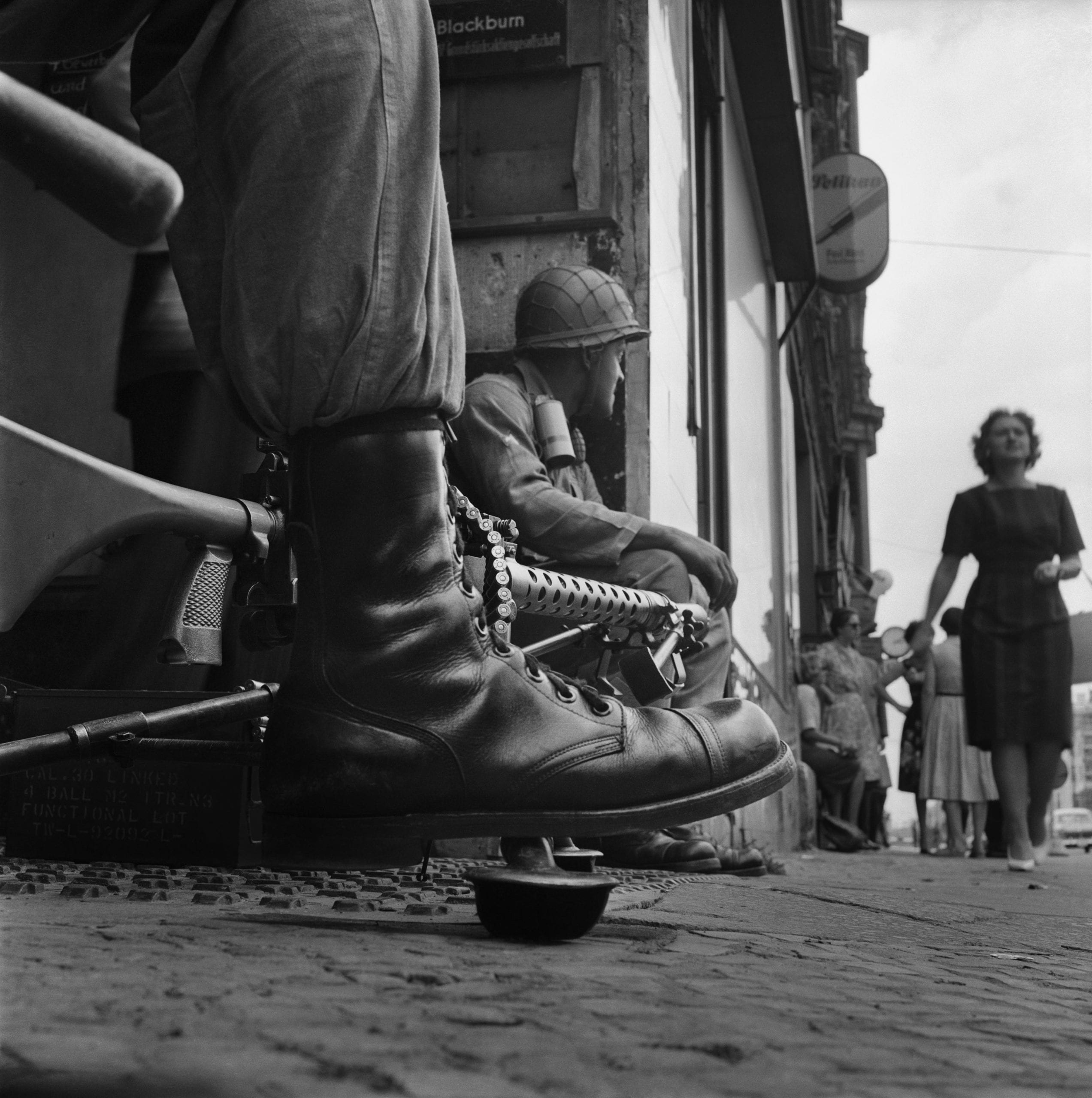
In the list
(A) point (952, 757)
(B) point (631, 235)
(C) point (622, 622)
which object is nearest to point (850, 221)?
(A) point (952, 757)

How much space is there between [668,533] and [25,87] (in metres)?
3.03

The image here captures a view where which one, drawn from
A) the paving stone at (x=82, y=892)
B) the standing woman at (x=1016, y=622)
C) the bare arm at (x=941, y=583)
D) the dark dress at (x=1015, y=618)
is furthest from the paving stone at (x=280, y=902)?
the bare arm at (x=941, y=583)

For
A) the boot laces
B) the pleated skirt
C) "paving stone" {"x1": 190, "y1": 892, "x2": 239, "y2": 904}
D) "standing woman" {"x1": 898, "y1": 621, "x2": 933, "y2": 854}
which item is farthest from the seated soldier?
"standing woman" {"x1": 898, "y1": 621, "x2": 933, "y2": 854}

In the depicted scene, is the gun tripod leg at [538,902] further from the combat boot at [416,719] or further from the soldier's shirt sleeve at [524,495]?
the soldier's shirt sleeve at [524,495]

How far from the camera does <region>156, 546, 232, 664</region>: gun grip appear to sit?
6.18 ft

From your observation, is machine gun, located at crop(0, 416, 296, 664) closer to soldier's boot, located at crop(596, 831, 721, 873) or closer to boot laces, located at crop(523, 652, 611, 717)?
boot laces, located at crop(523, 652, 611, 717)

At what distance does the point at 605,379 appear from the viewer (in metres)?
3.85

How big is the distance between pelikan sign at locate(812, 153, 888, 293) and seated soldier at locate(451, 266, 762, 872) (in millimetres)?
9645

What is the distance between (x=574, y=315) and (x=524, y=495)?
0.65 meters

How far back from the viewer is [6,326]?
3746 millimetres

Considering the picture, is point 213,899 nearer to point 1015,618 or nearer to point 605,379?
point 605,379

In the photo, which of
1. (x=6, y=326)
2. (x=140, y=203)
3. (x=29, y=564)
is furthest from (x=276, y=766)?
(x=6, y=326)

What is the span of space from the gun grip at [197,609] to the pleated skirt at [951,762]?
7692 mm

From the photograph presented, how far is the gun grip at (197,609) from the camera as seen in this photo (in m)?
1.88
